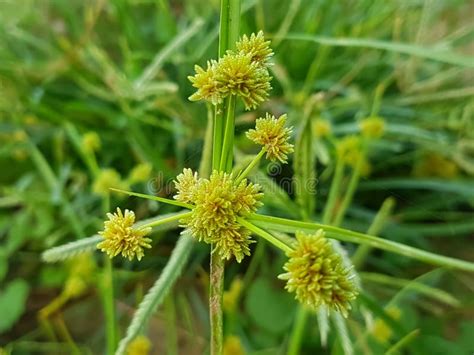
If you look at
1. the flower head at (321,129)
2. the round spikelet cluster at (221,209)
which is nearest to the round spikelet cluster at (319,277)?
the round spikelet cluster at (221,209)

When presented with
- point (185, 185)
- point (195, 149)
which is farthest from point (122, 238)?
point (195, 149)

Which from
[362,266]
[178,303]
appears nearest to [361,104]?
[362,266]

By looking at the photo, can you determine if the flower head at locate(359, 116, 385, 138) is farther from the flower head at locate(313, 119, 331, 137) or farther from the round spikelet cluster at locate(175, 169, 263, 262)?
the round spikelet cluster at locate(175, 169, 263, 262)

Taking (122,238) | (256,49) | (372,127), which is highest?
(372,127)

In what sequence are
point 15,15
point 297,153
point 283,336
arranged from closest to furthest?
1. point 297,153
2. point 283,336
3. point 15,15

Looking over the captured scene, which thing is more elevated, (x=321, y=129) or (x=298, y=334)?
(x=321, y=129)

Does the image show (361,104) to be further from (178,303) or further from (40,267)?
(40,267)

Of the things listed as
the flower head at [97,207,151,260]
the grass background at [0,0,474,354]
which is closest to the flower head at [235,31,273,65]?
the flower head at [97,207,151,260]

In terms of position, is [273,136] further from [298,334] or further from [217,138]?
[298,334]
